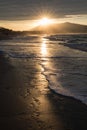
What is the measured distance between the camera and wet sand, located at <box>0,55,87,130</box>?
8.52 meters

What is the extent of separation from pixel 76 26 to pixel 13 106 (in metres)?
155

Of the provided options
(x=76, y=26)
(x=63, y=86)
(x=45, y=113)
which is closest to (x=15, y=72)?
(x=63, y=86)

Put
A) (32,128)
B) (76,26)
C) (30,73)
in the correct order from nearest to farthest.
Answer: (32,128) < (30,73) < (76,26)

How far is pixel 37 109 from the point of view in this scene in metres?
9.88

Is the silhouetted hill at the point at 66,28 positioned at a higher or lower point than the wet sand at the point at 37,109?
higher

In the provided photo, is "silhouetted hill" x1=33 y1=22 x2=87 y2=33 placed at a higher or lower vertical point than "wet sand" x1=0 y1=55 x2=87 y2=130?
higher

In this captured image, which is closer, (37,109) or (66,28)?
(37,109)

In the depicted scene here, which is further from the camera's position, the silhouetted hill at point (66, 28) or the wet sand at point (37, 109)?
the silhouetted hill at point (66, 28)

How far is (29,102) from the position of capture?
420 inches

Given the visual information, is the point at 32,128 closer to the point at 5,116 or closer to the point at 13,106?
the point at 5,116

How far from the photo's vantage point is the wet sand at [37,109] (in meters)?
8.52

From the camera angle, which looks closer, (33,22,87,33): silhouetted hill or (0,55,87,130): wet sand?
(0,55,87,130): wet sand

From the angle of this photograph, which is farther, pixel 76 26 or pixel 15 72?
pixel 76 26

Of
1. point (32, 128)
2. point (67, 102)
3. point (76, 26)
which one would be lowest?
point (32, 128)
